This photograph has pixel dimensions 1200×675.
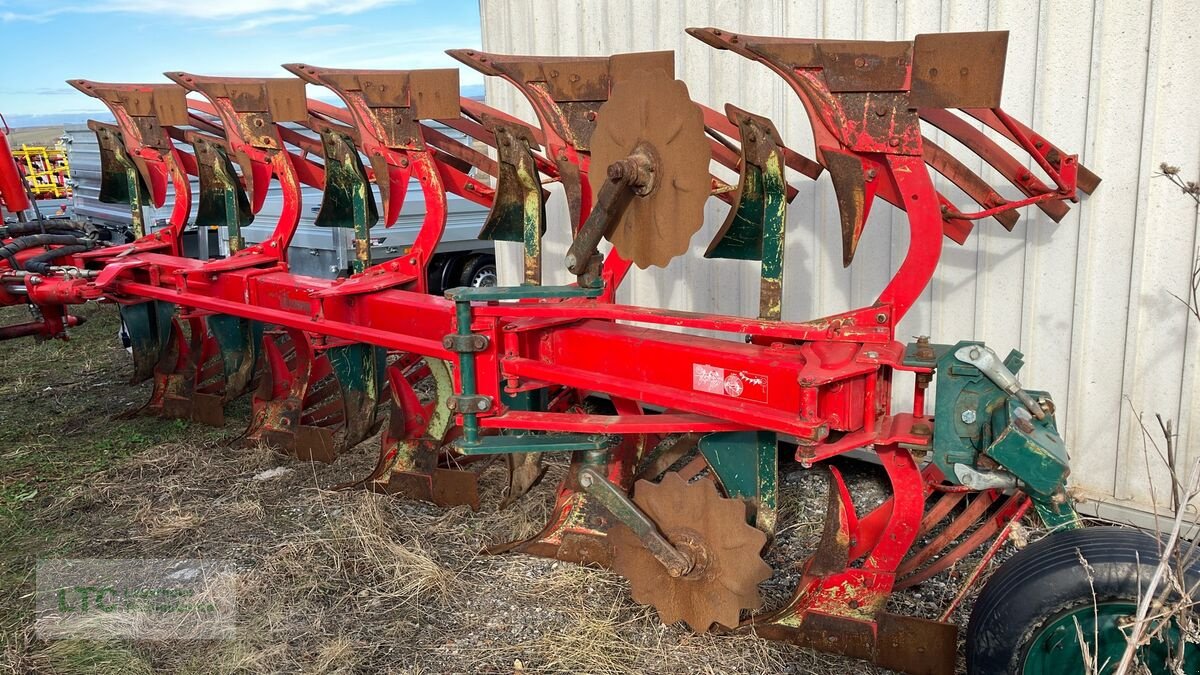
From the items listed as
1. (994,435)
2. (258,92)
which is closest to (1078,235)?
(994,435)

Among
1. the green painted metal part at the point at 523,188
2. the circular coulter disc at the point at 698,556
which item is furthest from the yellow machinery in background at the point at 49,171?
the circular coulter disc at the point at 698,556

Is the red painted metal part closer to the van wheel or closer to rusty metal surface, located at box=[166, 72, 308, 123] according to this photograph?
rusty metal surface, located at box=[166, 72, 308, 123]

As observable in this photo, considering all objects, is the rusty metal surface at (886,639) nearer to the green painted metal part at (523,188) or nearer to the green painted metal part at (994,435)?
the green painted metal part at (994,435)

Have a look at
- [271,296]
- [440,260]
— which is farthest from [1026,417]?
[440,260]

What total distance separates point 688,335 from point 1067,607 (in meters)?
1.26

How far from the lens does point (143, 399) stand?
569 centimetres

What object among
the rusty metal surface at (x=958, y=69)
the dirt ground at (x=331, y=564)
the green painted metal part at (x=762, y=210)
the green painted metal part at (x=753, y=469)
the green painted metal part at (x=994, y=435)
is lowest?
the dirt ground at (x=331, y=564)

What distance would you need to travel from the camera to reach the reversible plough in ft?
7.83

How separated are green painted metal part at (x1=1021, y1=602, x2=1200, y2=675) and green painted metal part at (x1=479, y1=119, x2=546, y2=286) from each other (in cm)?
184

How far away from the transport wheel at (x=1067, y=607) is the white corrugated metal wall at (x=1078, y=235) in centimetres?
126

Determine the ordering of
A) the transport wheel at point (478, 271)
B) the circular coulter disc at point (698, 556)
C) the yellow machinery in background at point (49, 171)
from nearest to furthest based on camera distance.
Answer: the circular coulter disc at point (698, 556) → the transport wheel at point (478, 271) → the yellow machinery in background at point (49, 171)

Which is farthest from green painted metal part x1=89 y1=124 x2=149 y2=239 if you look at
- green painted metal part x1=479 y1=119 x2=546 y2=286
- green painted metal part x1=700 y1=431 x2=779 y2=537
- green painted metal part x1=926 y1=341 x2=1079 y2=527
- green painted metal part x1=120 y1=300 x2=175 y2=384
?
green painted metal part x1=926 y1=341 x2=1079 y2=527

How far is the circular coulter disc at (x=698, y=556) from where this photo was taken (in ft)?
8.98

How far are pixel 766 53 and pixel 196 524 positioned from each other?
2943mm
